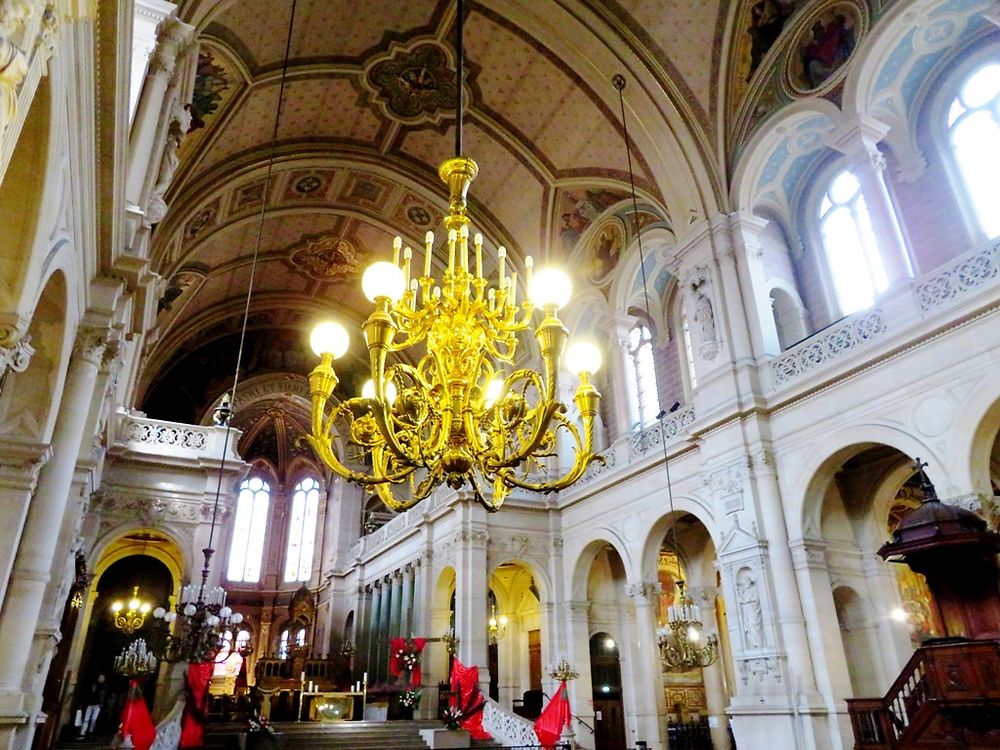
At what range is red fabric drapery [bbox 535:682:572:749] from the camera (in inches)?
380

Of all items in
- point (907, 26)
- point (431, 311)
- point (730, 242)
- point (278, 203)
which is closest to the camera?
point (431, 311)

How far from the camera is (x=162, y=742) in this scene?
10.0 m

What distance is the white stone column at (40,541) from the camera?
5.44m

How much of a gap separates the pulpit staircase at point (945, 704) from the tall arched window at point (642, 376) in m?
6.98

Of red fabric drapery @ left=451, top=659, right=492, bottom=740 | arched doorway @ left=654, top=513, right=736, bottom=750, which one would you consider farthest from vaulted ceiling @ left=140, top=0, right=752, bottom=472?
red fabric drapery @ left=451, top=659, right=492, bottom=740

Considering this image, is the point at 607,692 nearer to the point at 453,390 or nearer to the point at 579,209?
the point at 579,209

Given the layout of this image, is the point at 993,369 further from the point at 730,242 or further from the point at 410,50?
the point at 410,50

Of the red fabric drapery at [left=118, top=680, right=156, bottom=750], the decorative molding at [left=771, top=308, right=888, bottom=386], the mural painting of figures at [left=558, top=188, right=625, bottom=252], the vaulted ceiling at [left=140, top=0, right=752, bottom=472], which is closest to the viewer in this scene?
the red fabric drapery at [left=118, top=680, right=156, bottom=750]

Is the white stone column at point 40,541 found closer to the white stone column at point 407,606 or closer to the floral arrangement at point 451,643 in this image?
the floral arrangement at point 451,643

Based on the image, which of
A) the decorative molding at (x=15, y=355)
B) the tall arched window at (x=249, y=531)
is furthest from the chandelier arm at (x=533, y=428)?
the tall arched window at (x=249, y=531)

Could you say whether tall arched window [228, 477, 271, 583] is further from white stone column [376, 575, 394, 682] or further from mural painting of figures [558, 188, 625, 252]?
mural painting of figures [558, 188, 625, 252]

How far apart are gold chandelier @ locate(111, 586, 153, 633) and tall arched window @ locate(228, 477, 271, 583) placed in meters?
10.4

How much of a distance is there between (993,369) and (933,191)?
11.6 feet

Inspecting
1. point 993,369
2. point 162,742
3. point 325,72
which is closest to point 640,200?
point 325,72
